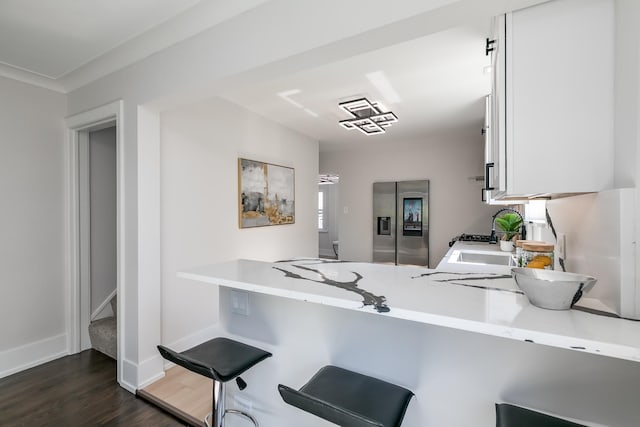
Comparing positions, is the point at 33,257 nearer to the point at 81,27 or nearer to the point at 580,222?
the point at 81,27

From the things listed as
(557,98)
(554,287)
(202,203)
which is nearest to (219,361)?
(554,287)

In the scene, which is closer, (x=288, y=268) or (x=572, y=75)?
(x=572, y=75)

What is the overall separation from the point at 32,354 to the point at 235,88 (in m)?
2.87

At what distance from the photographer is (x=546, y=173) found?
42.8 inches

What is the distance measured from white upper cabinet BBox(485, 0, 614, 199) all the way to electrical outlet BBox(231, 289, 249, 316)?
133cm

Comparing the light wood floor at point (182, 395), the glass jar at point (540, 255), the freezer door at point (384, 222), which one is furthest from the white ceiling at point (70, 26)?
the freezer door at point (384, 222)

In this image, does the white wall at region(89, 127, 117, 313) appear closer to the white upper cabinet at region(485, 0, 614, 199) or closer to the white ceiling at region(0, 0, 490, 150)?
the white ceiling at region(0, 0, 490, 150)

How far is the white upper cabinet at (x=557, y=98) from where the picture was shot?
3.28 feet

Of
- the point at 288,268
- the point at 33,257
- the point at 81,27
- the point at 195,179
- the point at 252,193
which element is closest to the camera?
the point at 288,268

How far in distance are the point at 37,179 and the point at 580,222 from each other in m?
3.81

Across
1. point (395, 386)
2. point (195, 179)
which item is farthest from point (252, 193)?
point (395, 386)

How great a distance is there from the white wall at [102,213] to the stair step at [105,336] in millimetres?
216

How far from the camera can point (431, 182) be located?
16.3 feet

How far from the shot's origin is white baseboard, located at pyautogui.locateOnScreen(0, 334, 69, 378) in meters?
2.43
